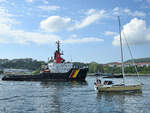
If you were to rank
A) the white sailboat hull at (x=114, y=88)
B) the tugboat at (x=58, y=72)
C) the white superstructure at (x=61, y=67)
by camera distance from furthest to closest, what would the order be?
1. the white superstructure at (x=61, y=67)
2. the tugboat at (x=58, y=72)
3. the white sailboat hull at (x=114, y=88)

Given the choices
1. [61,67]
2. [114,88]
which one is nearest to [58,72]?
[61,67]

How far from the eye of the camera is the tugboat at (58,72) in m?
61.8

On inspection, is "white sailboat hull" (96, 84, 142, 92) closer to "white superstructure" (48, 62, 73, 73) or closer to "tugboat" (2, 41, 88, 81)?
"tugboat" (2, 41, 88, 81)

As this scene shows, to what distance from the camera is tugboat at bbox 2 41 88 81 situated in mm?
61781

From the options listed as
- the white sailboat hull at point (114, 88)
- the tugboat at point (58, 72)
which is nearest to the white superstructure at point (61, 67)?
the tugboat at point (58, 72)

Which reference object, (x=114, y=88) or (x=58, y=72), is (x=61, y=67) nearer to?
(x=58, y=72)

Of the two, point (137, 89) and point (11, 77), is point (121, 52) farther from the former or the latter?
point (11, 77)

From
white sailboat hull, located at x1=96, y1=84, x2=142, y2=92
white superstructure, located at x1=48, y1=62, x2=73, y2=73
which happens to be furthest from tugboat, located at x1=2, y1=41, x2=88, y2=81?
white sailboat hull, located at x1=96, y1=84, x2=142, y2=92

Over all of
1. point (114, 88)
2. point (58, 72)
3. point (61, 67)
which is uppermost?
point (61, 67)

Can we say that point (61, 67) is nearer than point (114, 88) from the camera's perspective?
No

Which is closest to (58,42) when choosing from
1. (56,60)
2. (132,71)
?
(56,60)

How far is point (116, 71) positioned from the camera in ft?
608

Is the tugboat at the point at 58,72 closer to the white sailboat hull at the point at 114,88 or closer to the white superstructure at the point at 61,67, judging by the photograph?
the white superstructure at the point at 61,67

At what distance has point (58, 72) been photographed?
64.8 m
